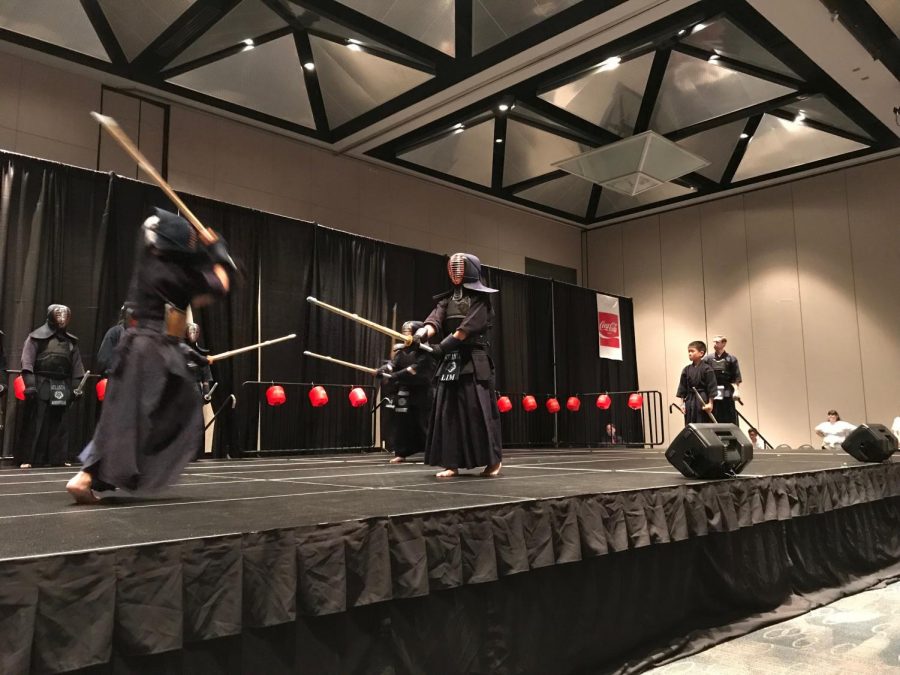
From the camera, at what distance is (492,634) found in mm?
2203

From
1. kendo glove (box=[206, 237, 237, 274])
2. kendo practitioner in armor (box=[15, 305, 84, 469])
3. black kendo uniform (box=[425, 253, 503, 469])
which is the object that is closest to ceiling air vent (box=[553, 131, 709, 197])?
black kendo uniform (box=[425, 253, 503, 469])

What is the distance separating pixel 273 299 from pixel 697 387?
16.8ft

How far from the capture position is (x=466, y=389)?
380cm

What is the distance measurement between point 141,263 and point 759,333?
1098cm

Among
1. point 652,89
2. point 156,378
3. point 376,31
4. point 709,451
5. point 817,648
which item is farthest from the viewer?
point 652,89

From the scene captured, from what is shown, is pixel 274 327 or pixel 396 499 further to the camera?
pixel 274 327

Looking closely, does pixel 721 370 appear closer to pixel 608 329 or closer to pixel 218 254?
pixel 608 329

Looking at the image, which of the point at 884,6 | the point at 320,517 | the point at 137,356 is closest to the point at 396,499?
the point at 320,517

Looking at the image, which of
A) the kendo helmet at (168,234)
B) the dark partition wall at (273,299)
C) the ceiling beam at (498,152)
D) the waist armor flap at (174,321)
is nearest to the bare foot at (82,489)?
the waist armor flap at (174,321)

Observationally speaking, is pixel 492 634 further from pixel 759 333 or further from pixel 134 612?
pixel 759 333

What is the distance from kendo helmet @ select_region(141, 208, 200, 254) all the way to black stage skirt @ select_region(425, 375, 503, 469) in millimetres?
1723

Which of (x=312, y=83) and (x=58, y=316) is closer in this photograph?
(x=58, y=316)

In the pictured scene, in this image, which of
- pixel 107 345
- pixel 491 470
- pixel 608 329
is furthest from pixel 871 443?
pixel 608 329

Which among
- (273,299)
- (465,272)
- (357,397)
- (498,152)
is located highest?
(498,152)
